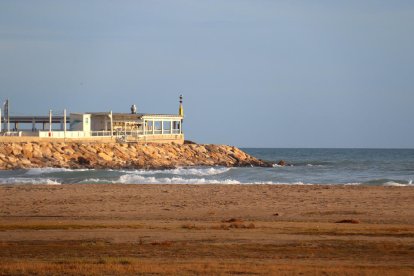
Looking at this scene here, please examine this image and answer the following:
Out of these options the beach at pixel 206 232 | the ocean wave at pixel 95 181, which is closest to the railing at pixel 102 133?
the ocean wave at pixel 95 181

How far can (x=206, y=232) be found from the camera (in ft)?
59.2

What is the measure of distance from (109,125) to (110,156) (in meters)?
9.58

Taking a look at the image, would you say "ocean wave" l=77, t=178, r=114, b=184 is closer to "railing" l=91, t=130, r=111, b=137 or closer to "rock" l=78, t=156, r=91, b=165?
"rock" l=78, t=156, r=91, b=165

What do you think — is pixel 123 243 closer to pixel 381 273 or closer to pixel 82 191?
pixel 381 273

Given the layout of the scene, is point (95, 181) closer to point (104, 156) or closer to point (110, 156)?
point (104, 156)

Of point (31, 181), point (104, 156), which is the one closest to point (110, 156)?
point (104, 156)

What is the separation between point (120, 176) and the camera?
43.2m

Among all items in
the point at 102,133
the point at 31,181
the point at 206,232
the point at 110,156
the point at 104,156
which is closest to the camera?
the point at 206,232

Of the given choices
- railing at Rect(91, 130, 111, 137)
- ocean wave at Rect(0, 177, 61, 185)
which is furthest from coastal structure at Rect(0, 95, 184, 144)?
ocean wave at Rect(0, 177, 61, 185)

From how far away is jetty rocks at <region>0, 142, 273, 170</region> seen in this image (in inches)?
2088

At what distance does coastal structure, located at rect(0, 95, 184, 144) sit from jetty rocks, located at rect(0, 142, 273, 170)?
2.14m

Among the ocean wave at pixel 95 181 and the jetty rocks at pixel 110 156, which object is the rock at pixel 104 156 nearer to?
the jetty rocks at pixel 110 156

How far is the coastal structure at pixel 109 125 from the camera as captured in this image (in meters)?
63.9

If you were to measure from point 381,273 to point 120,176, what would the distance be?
3140 centimetres
